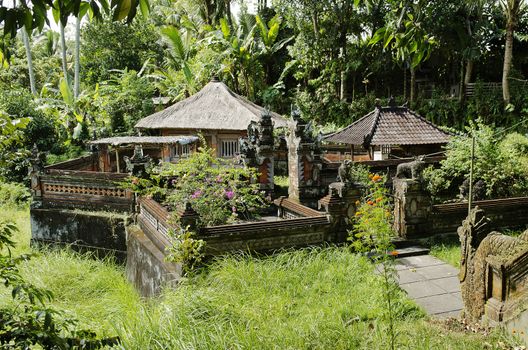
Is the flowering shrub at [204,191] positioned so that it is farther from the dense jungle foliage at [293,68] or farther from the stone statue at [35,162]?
the dense jungle foliage at [293,68]

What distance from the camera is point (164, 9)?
3192cm

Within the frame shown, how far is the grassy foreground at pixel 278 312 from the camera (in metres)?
4.81

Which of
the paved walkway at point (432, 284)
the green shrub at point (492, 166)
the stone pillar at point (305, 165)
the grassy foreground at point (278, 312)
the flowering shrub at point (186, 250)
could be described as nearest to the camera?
the grassy foreground at point (278, 312)

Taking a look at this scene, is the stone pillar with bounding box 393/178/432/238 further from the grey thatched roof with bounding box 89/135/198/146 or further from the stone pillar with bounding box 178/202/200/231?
the grey thatched roof with bounding box 89/135/198/146

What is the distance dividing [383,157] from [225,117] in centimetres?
614

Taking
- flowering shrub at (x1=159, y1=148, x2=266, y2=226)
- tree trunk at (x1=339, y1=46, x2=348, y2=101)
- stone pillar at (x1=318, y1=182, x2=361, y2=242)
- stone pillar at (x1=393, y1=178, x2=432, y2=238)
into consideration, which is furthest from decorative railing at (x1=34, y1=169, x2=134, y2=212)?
tree trunk at (x1=339, y1=46, x2=348, y2=101)

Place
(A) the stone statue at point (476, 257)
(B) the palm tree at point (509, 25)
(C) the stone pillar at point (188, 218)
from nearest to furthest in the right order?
(A) the stone statue at point (476, 257) → (C) the stone pillar at point (188, 218) → (B) the palm tree at point (509, 25)

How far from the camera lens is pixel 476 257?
5.84m

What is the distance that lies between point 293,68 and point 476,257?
79.0 ft

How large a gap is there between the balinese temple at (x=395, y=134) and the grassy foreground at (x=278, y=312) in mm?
7512

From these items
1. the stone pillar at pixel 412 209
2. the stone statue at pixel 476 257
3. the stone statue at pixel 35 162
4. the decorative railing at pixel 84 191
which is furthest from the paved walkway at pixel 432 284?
the stone statue at pixel 35 162

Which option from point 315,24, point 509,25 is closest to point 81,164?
point 315,24

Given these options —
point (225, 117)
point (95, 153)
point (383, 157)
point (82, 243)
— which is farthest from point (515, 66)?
point (82, 243)

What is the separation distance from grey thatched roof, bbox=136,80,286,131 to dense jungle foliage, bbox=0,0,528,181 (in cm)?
352
